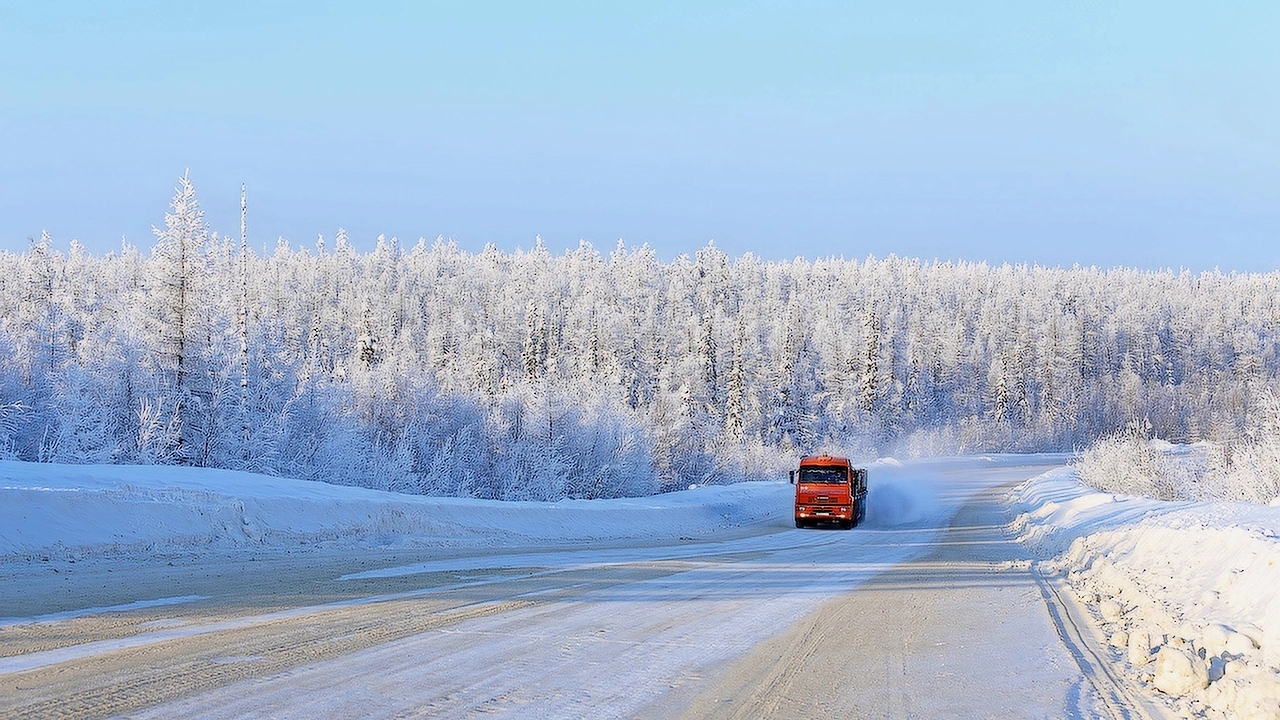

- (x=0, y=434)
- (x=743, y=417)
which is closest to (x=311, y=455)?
(x=0, y=434)

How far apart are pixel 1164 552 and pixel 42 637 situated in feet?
45.9

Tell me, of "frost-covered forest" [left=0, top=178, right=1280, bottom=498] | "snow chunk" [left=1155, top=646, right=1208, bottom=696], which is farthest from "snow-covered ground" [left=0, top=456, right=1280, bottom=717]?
"frost-covered forest" [left=0, top=178, right=1280, bottom=498]

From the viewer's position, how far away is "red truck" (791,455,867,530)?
27625mm

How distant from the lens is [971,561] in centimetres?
1753

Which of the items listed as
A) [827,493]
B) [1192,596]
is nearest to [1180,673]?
[1192,596]

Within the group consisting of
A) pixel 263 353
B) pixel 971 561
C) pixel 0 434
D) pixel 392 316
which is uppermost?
pixel 392 316

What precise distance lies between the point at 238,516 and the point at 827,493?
1719cm

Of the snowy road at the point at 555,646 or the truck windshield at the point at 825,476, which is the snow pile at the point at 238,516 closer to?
the snowy road at the point at 555,646

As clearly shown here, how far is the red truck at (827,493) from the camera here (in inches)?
1088

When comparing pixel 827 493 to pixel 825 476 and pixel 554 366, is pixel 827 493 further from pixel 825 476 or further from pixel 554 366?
pixel 554 366

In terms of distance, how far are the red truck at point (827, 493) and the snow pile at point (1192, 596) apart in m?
7.89

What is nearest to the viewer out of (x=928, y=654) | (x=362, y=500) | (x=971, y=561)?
(x=928, y=654)

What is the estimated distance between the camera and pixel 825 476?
28.6 m

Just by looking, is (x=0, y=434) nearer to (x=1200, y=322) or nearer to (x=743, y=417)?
(x=743, y=417)
